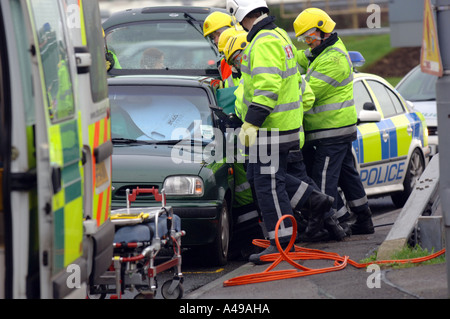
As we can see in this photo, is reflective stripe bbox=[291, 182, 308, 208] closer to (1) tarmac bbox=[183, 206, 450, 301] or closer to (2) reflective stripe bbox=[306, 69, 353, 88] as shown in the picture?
(1) tarmac bbox=[183, 206, 450, 301]

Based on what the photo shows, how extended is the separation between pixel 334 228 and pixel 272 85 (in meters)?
1.93

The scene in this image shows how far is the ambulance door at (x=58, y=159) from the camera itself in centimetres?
430

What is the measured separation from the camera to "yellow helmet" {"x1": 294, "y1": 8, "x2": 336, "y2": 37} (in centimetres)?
857

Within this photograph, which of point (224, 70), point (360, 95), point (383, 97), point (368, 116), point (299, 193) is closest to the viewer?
point (299, 193)

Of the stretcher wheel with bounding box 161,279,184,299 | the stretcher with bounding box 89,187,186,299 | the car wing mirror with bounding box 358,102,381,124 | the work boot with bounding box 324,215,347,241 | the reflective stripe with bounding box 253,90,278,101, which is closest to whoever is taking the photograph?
the stretcher with bounding box 89,187,186,299

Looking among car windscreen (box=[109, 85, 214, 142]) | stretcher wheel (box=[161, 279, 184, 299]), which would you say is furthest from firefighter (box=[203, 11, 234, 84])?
stretcher wheel (box=[161, 279, 184, 299])

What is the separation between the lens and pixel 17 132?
13.8 feet

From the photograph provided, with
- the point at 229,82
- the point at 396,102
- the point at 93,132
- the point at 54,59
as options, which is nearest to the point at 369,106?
the point at 396,102

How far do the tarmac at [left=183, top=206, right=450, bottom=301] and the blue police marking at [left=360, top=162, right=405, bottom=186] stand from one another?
2853mm

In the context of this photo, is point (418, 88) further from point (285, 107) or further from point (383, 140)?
point (285, 107)

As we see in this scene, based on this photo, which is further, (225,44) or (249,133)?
(225,44)

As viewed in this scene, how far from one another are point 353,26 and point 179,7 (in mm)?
31932

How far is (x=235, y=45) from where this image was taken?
818cm
